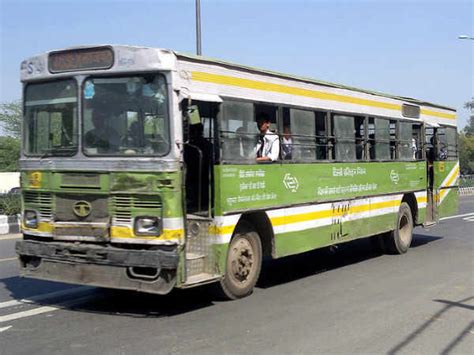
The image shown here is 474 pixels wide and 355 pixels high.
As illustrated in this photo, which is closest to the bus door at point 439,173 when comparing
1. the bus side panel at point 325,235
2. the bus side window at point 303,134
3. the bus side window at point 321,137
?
the bus side panel at point 325,235

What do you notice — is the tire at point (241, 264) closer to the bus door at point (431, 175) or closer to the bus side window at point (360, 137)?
the bus side window at point (360, 137)

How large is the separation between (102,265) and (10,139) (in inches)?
1679

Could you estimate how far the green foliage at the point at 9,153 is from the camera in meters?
46.3

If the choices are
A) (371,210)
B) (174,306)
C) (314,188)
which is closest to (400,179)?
(371,210)

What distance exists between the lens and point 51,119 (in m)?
7.40

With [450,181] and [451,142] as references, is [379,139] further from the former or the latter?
[451,142]

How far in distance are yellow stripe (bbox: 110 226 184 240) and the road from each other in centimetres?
93

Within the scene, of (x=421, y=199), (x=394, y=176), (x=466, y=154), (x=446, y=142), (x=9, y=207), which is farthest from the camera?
(x=466, y=154)

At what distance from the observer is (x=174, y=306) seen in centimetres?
747

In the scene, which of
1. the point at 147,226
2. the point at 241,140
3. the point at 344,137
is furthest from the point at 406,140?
the point at 147,226

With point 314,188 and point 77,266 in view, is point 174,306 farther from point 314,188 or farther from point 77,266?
point 314,188

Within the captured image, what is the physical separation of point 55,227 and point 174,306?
173 centimetres

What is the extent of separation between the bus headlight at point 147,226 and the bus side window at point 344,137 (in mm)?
4347

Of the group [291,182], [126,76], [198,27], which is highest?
[198,27]
